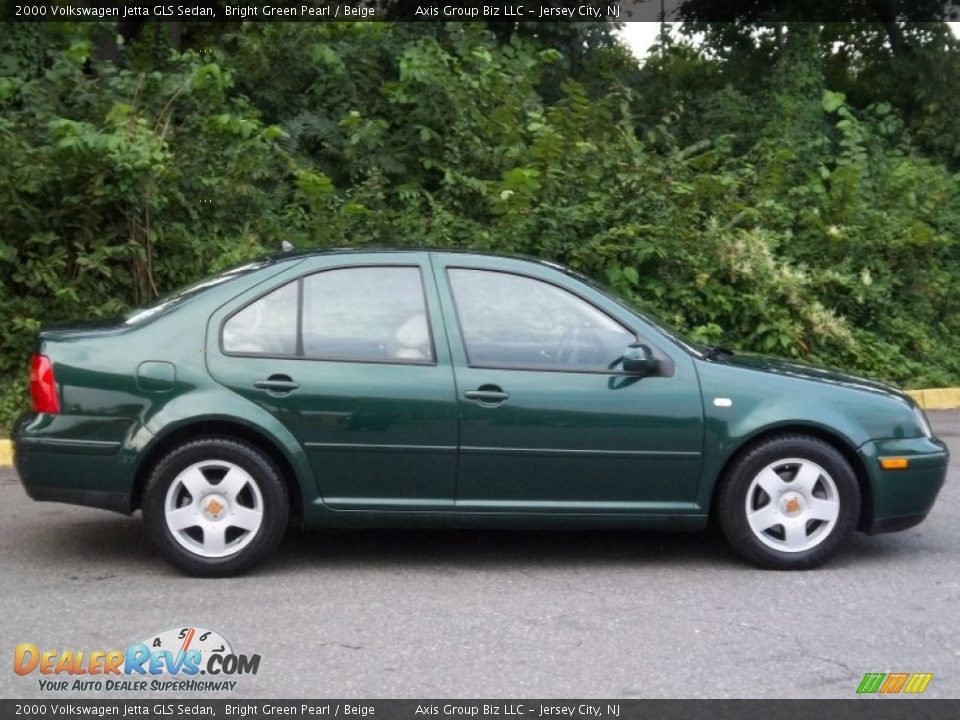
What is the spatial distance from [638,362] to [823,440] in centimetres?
99

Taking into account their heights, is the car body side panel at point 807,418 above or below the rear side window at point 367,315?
below

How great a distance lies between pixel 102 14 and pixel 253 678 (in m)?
10.6

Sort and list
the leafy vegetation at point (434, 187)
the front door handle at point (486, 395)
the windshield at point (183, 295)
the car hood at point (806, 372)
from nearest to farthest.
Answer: the front door handle at point (486, 395)
the windshield at point (183, 295)
the car hood at point (806, 372)
the leafy vegetation at point (434, 187)

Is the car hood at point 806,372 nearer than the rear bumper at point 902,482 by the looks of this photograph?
No

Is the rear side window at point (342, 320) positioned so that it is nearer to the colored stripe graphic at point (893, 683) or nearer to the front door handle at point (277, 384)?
the front door handle at point (277, 384)

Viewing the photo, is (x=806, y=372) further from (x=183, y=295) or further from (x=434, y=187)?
(x=434, y=187)

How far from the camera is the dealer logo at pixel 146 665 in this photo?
15.0 feet


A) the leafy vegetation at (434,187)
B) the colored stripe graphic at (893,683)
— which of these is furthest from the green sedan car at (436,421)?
the leafy vegetation at (434,187)

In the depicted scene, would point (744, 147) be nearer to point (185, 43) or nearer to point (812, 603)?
point (185, 43)

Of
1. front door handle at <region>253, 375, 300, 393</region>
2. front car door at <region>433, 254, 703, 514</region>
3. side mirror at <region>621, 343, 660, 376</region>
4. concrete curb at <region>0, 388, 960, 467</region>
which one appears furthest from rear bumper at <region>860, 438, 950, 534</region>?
concrete curb at <region>0, 388, 960, 467</region>

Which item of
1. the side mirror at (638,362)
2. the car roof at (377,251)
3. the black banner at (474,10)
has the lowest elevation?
the side mirror at (638,362)

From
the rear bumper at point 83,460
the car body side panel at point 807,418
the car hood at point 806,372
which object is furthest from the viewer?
the car hood at point 806,372
